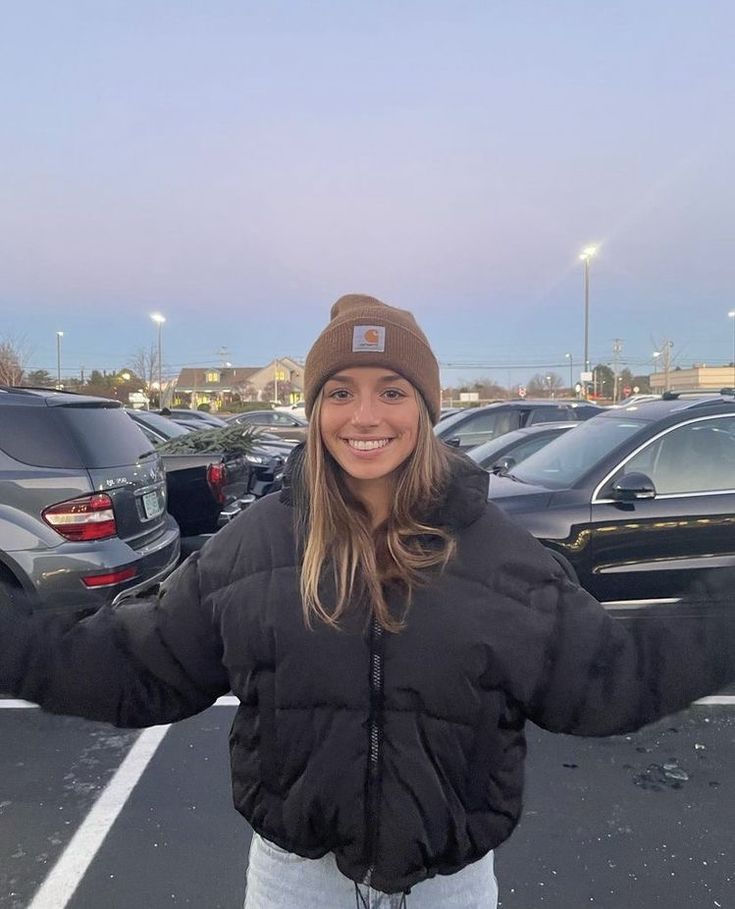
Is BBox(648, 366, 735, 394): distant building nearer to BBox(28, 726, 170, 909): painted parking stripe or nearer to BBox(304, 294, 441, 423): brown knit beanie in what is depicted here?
BBox(28, 726, 170, 909): painted parking stripe

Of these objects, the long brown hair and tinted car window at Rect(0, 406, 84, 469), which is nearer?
the long brown hair

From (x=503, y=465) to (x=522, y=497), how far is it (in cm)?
174

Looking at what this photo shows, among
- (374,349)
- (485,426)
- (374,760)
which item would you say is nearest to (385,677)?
(374,760)

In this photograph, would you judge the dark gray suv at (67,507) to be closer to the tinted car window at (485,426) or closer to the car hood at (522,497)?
the car hood at (522,497)

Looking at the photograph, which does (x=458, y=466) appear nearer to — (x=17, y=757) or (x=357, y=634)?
(x=357, y=634)

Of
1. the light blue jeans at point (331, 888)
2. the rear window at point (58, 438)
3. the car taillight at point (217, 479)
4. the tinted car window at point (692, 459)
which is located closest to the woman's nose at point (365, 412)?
the light blue jeans at point (331, 888)

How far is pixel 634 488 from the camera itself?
15.1ft

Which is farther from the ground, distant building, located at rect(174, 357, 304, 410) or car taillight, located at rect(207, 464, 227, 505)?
distant building, located at rect(174, 357, 304, 410)

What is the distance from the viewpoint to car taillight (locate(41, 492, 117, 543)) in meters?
4.05

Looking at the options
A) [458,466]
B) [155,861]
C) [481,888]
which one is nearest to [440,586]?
[458,466]

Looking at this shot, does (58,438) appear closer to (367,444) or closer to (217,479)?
(217,479)

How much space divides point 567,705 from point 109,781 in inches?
105

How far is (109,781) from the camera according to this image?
10.7 ft

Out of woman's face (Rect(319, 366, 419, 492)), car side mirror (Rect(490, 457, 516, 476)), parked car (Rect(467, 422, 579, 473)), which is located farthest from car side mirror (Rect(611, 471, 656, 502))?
woman's face (Rect(319, 366, 419, 492))
